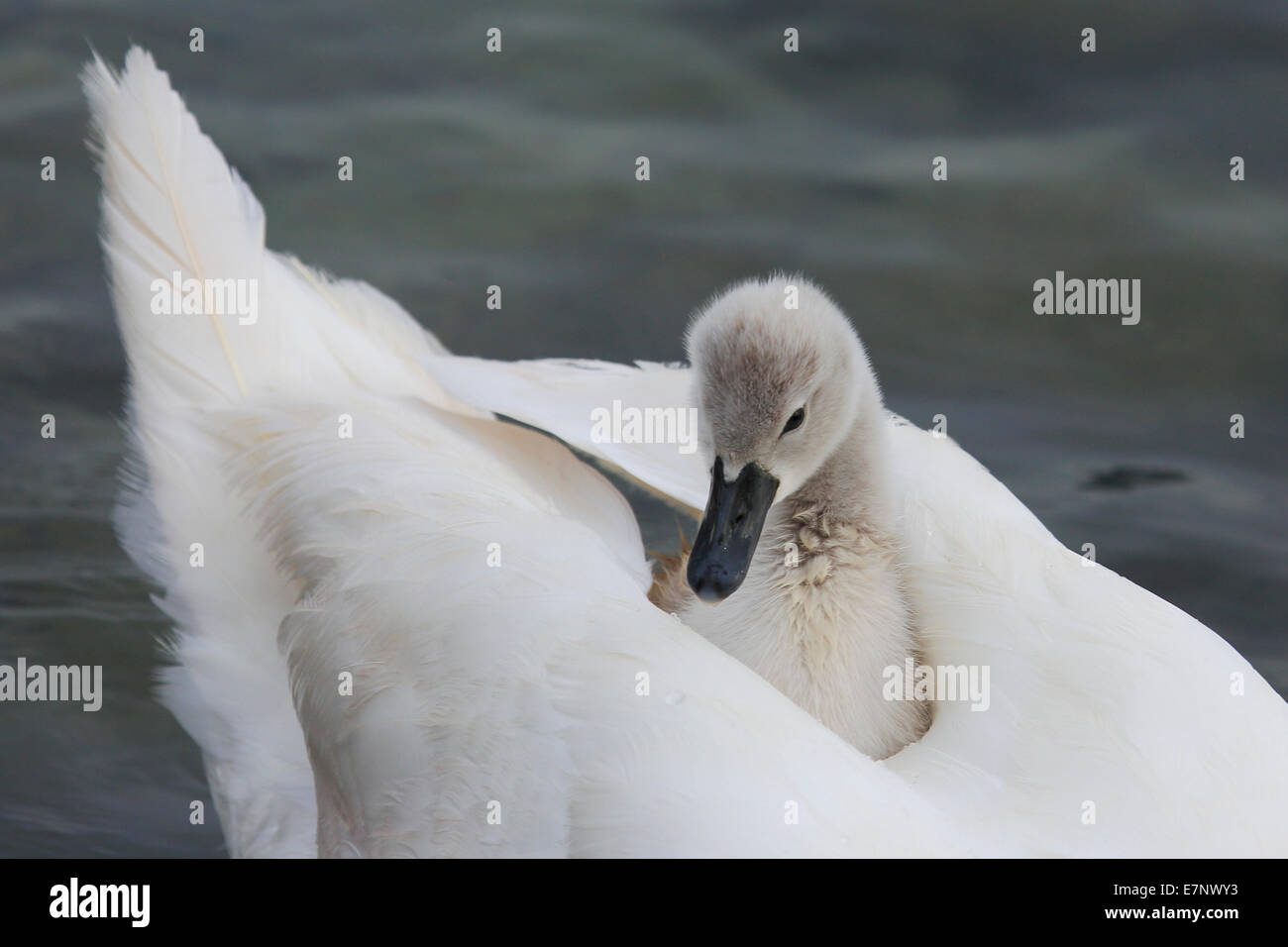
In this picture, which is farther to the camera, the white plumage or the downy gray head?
the downy gray head

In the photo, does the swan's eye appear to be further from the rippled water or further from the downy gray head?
the rippled water

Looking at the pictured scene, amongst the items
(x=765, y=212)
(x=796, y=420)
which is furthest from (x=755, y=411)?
(x=765, y=212)

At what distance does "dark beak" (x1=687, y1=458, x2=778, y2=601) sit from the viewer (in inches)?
104

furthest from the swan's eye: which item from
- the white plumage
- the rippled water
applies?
the rippled water

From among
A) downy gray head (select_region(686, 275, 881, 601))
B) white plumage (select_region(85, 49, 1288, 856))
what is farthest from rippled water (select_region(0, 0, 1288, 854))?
downy gray head (select_region(686, 275, 881, 601))

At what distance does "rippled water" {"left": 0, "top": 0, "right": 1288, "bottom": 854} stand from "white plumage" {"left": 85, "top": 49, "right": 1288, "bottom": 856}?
3.22 ft

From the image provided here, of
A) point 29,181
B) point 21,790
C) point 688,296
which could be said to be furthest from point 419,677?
point 29,181

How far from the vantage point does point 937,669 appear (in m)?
2.73

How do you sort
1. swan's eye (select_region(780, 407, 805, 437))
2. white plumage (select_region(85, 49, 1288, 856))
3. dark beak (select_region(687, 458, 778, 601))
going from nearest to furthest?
white plumage (select_region(85, 49, 1288, 856)), dark beak (select_region(687, 458, 778, 601)), swan's eye (select_region(780, 407, 805, 437))

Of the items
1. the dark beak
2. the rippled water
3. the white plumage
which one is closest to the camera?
the white plumage

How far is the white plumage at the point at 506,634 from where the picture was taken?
2.37m

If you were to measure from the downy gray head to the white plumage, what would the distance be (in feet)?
0.55

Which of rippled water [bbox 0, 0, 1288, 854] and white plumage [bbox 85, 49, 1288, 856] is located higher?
rippled water [bbox 0, 0, 1288, 854]

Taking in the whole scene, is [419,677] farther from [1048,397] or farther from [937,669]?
[1048,397]
